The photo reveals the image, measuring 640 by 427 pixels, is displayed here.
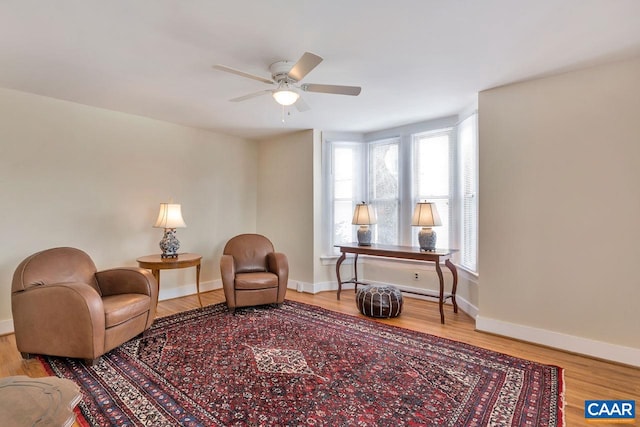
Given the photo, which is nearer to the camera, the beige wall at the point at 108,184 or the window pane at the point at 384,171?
the beige wall at the point at 108,184

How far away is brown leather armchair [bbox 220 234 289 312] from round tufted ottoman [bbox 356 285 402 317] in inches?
39.4

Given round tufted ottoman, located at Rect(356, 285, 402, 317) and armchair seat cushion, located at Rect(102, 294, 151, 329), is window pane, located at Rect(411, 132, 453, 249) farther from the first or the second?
armchair seat cushion, located at Rect(102, 294, 151, 329)

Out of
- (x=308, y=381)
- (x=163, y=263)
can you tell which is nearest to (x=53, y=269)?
Answer: (x=163, y=263)

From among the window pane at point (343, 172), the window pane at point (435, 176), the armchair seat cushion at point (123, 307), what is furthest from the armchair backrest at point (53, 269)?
the window pane at point (435, 176)

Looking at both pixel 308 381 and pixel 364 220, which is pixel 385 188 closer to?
pixel 364 220

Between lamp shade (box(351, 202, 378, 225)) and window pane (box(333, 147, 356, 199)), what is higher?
window pane (box(333, 147, 356, 199))

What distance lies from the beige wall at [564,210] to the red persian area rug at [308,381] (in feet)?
2.12

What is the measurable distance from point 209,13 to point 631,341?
390 cm

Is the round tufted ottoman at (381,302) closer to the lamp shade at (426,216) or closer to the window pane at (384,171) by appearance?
the lamp shade at (426,216)

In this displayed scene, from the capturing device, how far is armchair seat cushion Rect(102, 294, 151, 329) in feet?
8.48

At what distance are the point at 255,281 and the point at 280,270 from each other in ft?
1.18

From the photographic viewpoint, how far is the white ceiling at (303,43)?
1.93 metres

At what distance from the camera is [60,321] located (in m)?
2.49
